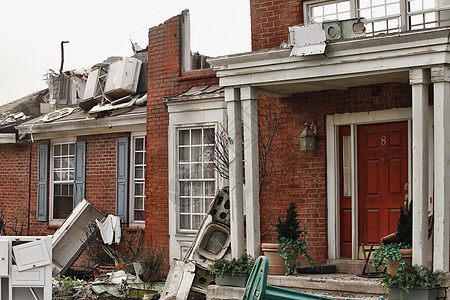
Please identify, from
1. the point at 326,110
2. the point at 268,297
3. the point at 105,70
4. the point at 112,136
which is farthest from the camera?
the point at 105,70

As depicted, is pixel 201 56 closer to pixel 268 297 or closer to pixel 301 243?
pixel 301 243

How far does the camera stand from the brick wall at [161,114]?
45.2 ft

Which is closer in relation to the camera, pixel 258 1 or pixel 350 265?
pixel 350 265

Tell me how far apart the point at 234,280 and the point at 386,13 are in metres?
4.44

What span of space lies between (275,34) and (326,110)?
4.92 ft

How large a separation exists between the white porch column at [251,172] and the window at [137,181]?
4.77 m

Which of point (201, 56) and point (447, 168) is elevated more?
point (201, 56)

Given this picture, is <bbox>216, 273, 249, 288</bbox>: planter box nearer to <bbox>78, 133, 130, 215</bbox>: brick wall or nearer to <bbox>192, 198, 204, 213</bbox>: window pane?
<bbox>192, 198, 204, 213</bbox>: window pane

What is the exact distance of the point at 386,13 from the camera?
1088cm

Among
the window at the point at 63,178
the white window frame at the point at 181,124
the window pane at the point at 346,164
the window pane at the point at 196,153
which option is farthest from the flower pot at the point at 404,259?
the window at the point at 63,178

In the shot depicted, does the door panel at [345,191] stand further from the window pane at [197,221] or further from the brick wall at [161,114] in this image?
the brick wall at [161,114]

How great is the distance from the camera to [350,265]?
11289 mm

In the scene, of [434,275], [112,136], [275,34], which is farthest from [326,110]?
[112,136]

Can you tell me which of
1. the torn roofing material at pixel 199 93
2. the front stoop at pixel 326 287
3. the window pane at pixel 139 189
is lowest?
the front stoop at pixel 326 287
